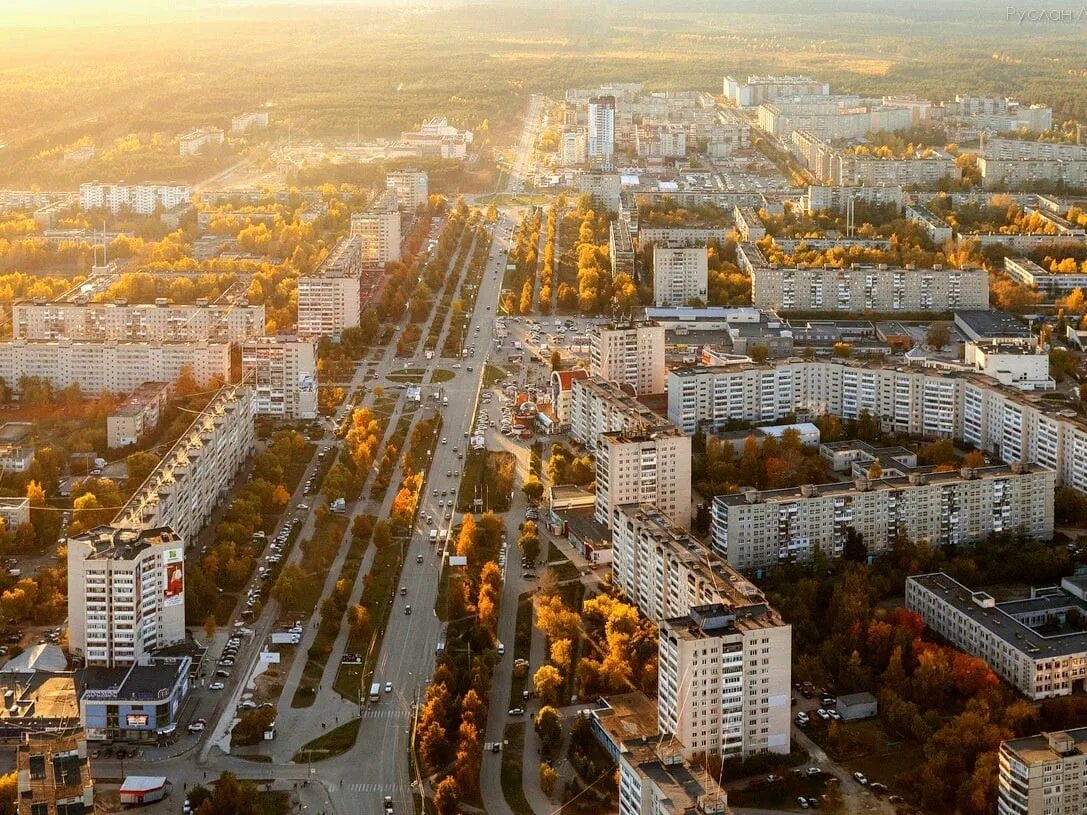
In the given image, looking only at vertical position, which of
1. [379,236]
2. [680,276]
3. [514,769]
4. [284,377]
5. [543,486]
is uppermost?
[379,236]

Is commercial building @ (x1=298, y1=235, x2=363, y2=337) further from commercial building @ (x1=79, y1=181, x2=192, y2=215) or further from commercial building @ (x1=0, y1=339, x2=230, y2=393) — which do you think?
commercial building @ (x1=79, y1=181, x2=192, y2=215)

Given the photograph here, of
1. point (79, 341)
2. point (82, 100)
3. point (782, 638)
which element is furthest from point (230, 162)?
point (782, 638)

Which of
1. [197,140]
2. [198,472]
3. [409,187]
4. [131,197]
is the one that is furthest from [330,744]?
[197,140]

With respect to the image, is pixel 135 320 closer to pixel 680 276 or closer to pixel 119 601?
pixel 680 276

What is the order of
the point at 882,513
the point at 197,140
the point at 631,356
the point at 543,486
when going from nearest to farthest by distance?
the point at 882,513
the point at 543,486
the point at 631,356
the point at 197,140

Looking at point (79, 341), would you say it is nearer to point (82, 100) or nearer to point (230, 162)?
point (230, 162)

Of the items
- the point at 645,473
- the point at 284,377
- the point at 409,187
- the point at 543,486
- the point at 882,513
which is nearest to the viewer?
the point at 882,513

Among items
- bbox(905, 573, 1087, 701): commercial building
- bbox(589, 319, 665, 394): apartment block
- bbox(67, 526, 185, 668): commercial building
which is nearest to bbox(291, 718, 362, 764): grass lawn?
bbox(67, 526, 185, 668): commercial building
